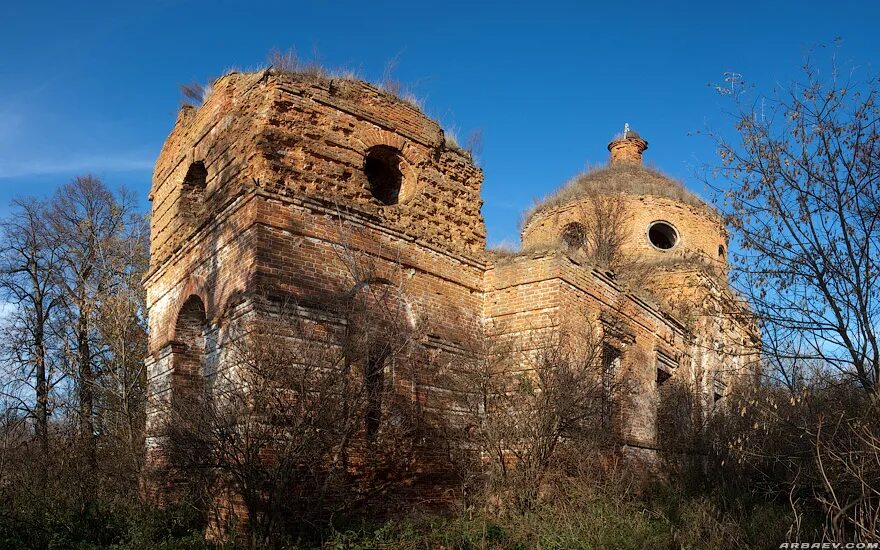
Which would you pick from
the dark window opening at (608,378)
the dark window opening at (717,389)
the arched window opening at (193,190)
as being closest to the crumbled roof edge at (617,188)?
the dark window opening at (717,389)

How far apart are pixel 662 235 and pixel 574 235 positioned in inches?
96.5

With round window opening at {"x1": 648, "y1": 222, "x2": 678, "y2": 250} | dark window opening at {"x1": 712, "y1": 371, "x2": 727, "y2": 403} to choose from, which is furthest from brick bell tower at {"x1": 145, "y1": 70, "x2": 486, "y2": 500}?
round window opening at {"x1": 648, "y1": 222, "x2": 678, "y2": 250}

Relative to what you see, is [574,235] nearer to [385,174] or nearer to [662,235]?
[662,235]

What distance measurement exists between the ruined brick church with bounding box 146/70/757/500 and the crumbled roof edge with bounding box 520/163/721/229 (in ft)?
21.5

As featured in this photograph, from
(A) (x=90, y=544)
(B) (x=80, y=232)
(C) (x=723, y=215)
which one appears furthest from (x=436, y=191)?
(B) (x=80, y=232)

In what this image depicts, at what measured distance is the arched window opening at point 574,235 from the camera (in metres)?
18.8

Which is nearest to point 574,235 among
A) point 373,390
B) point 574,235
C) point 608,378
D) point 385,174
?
point 574,235

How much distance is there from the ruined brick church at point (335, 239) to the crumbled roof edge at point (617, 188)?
6.55m

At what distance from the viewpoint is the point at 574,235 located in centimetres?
1923

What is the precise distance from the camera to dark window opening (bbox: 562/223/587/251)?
61.8 feet

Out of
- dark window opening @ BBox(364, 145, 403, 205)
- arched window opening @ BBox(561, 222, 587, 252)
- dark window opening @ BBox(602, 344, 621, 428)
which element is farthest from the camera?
arched window opening @ BBox(561, 222, 587, 252)

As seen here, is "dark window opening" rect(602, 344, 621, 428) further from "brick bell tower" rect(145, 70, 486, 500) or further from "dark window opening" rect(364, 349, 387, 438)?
"dark window opening" rect(364, 349, 387, 438)

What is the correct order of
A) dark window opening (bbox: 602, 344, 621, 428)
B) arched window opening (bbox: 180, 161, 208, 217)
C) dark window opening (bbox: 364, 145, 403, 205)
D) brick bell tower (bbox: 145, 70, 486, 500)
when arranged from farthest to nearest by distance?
1. arched window opening (bbox: 180, 161, 208, 217)
2. dark window opening (bbox: 364, 145, 403, 205)
3. dark window opening (bbox: 602, 344, 621, 428)
4. brick bell tower (bbox: 145, 70, 486, 500)

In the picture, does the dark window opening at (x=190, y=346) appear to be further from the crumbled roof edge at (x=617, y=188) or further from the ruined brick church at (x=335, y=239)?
the crumbled roof edge at (x=617, y=188)
